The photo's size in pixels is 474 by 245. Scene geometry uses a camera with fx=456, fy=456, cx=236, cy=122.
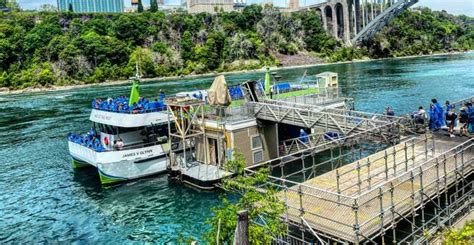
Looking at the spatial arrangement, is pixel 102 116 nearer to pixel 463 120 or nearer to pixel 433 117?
pixel 433 117

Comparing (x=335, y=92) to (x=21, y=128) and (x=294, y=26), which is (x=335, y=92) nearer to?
(x=21, y=128)

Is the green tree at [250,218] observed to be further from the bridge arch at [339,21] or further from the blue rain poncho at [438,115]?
the bridge arch at [339,21]

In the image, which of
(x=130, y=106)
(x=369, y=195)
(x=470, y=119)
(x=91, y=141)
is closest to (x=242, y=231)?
(x=369, y=195)

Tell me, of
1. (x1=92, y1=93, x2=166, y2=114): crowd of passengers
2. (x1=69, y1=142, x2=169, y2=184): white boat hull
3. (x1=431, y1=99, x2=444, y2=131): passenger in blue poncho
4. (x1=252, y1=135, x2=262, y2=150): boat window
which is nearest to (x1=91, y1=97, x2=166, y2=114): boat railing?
(x1=92, y1=93, x2=166, y2=114): crowd of passengers

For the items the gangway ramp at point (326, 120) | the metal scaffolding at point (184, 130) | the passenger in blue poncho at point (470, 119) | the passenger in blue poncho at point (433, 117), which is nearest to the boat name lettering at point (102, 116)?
the metal scaffolding at point (184, 130)

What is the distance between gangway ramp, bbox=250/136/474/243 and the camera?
12.8 meters

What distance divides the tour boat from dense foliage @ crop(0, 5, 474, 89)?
3267 inches

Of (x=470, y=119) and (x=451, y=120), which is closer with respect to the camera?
(x=470, y=119)

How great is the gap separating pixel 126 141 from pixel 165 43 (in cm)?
11096

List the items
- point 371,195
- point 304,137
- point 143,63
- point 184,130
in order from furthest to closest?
point 143,63, point 304,137, point 184,130, point 371,195

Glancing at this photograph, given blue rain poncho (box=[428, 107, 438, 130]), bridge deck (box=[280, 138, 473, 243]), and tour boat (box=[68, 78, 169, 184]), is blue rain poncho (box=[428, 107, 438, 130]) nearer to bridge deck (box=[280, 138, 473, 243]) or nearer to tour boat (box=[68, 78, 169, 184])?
bridge deck (box=[280, 138, 473, 243])

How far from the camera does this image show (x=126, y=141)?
1113 inches

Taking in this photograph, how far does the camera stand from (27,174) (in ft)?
98.6

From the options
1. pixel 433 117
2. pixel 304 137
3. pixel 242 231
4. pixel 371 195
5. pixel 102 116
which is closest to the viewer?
pixel 242 231
